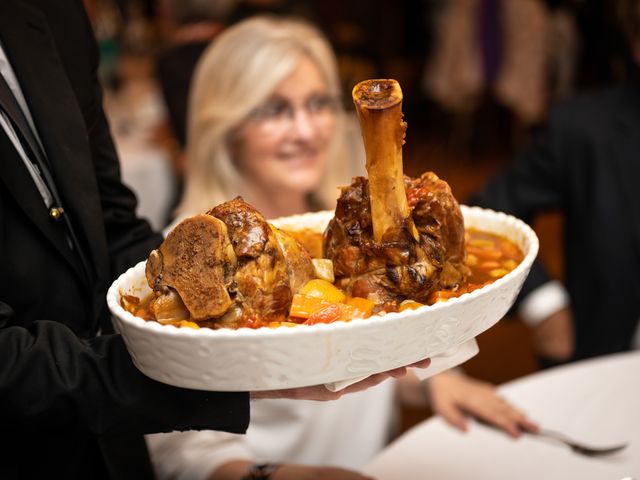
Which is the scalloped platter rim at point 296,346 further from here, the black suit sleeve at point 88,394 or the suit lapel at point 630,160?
the suit lapel at point 630,160

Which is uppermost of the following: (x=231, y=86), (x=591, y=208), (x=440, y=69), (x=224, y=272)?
(x=224, y=272)

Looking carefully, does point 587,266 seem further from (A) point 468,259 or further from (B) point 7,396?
(B) point 7,396

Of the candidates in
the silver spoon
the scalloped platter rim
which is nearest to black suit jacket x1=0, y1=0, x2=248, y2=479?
the scalloped platter rim

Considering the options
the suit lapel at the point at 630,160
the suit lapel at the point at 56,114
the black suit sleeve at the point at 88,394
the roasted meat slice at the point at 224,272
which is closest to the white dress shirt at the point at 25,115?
the suit lapel at the point at 56,114

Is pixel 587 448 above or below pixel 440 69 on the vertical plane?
above

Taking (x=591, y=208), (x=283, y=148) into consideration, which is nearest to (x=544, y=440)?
(x=283, y=148)

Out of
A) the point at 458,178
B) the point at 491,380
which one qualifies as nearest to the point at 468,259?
the point at 491,380

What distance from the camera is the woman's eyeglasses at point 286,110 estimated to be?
2902 mm

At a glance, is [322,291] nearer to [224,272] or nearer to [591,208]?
[224,272]

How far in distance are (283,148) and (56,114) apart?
159cm

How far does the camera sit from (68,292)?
1.40 m

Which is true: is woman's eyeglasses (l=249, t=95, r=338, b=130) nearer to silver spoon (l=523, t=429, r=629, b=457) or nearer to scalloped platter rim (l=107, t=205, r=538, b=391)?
silver spoon (l=523, t=429, r=629, b=457)

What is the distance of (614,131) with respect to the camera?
10.5 feet

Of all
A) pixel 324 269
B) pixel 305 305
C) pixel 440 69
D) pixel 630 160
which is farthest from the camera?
pixel 440 69
